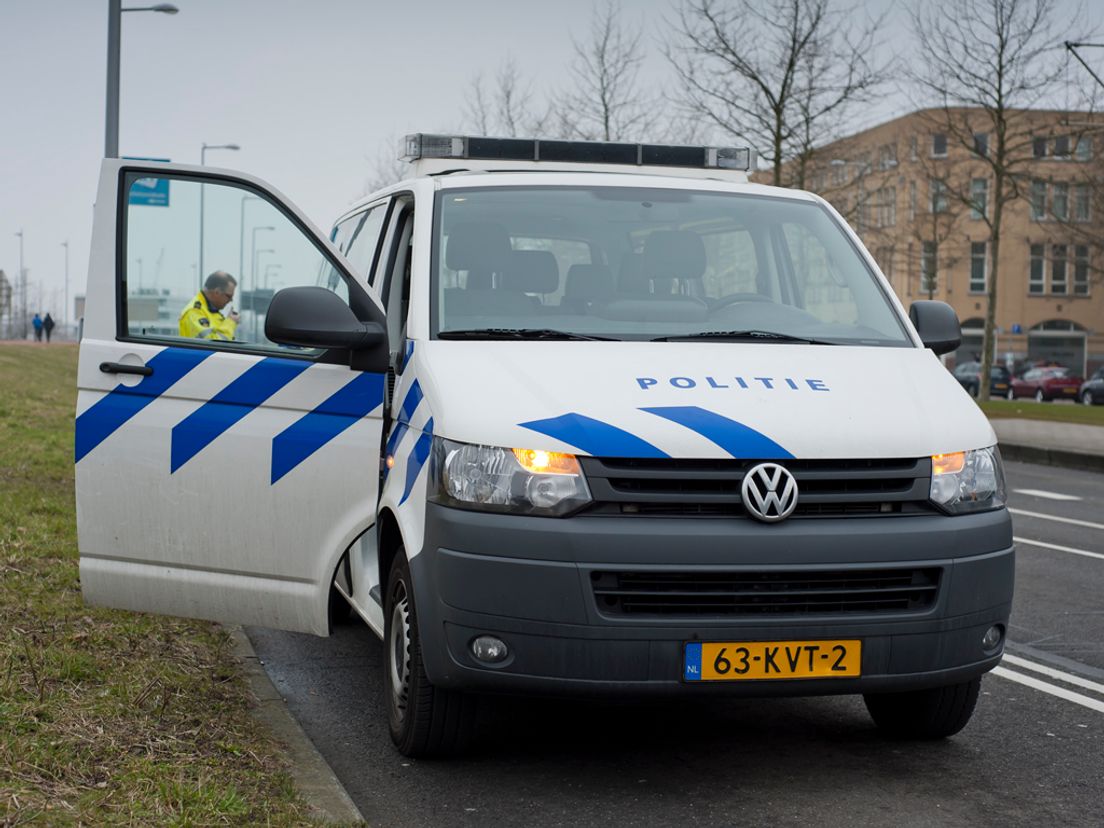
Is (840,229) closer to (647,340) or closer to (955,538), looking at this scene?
(647,340)

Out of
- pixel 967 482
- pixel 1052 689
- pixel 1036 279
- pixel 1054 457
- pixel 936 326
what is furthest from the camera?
pixel 1036 279

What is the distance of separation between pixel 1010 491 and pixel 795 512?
38.2ft

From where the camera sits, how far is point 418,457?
452 centimetres

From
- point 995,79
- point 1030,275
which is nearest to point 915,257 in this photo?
point 995,79

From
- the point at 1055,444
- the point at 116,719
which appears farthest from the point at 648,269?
the point at 1055,444

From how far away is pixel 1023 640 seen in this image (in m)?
6.95

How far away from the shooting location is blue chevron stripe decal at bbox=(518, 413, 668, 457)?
13.6ft

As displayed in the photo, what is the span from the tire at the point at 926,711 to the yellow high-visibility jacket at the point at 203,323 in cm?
265

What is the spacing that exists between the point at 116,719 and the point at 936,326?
3212 mm

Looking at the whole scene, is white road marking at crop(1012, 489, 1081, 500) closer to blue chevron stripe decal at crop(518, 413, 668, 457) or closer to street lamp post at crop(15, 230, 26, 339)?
blue chevron stripe decal at crop(518, 413, 668, 457)

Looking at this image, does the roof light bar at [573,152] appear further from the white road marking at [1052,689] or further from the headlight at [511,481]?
the white road marking at [1052,689]

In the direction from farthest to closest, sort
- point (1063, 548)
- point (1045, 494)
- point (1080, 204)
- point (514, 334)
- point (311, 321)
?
point (1080, 204), point (1045, 494), point (1063, 548), point (514, 334), point (311, 321)

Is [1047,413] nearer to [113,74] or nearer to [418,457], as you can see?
[113,74]

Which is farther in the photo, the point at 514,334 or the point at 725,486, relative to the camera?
the point at 514,334
